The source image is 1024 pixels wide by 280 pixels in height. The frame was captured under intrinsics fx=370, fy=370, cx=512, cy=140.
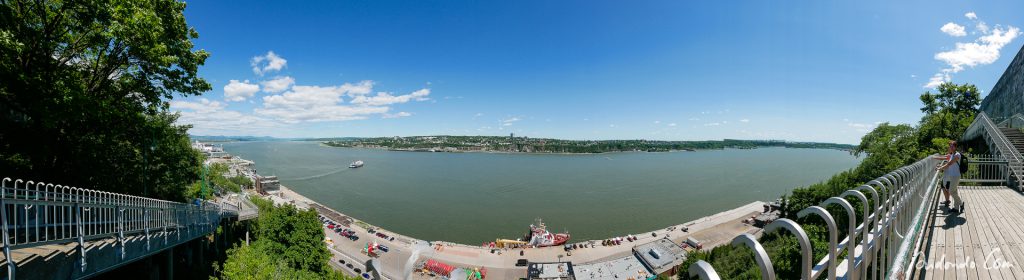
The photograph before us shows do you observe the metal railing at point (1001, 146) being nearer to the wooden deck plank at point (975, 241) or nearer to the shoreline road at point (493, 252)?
the wooden deck plank at point (975, 241)

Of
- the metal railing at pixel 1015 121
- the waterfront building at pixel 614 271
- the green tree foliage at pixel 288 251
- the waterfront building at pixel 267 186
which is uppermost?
the metal railing at pixel 1015 121

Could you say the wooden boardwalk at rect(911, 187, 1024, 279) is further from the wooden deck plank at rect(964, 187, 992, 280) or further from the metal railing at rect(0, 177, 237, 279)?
the metal railing at rect(0, 177, 237, 279)

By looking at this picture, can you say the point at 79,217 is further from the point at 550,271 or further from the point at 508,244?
the point at 508,244

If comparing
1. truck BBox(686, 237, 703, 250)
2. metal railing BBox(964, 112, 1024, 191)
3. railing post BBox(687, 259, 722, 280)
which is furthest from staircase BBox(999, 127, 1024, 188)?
truck BBox(686, 237, 703, 250)

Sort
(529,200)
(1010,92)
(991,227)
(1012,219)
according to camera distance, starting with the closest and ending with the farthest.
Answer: (991,227) → (1012,219) → (1010,92) → (529,200)

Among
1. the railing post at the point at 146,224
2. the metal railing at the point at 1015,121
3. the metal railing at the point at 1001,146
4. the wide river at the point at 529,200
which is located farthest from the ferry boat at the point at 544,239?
the metal railing at the point at 1015,121

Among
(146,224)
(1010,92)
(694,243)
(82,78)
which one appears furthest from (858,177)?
(82,78)
